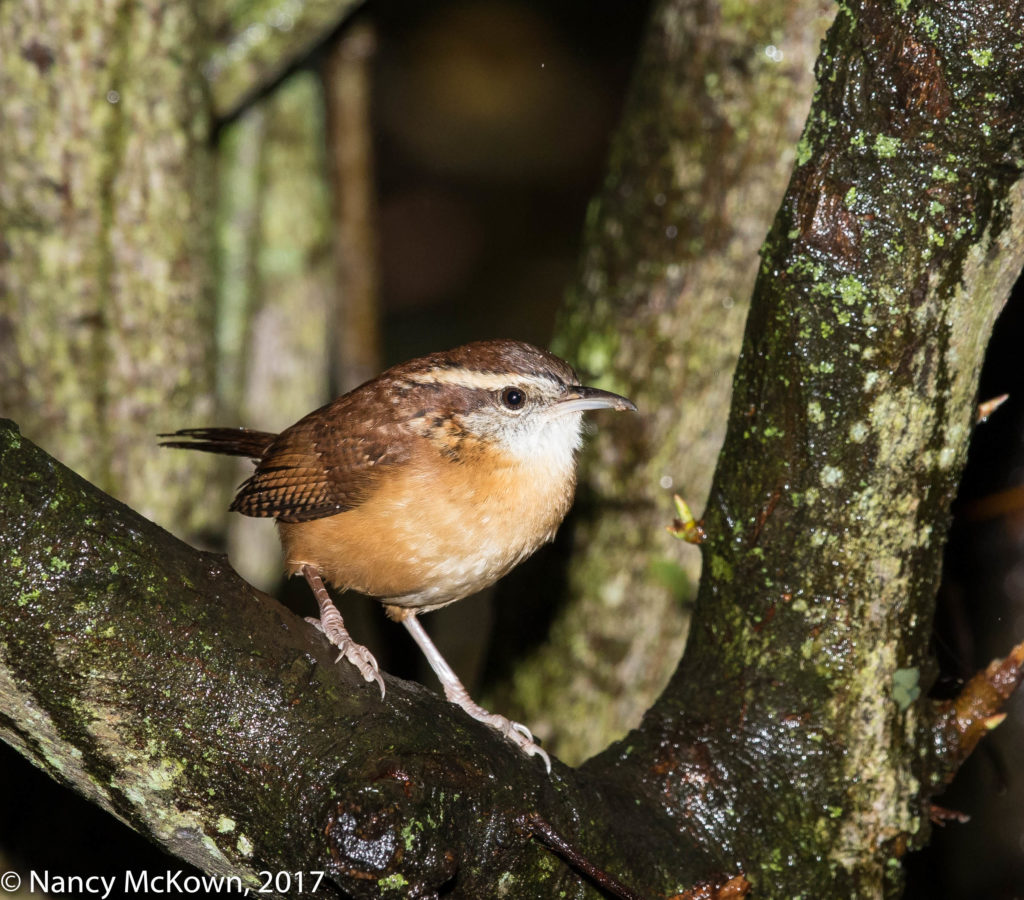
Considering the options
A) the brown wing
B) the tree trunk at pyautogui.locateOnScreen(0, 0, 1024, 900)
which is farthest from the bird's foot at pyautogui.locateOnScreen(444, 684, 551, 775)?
the brown wing

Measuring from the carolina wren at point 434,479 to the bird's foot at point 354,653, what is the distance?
20 millimetres

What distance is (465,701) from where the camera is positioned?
159 inches

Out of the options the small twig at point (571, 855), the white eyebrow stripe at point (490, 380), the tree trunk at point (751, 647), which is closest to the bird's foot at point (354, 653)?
the tree trunk at point (751, 647)

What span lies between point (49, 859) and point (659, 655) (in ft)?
8.11

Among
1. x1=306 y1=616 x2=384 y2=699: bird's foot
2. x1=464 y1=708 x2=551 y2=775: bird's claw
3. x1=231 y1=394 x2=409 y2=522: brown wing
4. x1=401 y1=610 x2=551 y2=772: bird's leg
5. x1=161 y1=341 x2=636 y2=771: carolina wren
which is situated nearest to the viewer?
x1=306 y1=616 x2=384 y2=699: bird's foot

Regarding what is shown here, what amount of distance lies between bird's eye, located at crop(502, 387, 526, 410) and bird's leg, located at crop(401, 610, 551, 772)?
970 mm

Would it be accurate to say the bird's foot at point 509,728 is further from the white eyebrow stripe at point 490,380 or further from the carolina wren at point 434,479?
the white eyebrow stripe at point 490,380

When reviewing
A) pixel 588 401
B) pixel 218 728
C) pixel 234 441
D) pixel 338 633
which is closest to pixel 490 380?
pixel 588 401

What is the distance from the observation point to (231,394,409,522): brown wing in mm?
3703

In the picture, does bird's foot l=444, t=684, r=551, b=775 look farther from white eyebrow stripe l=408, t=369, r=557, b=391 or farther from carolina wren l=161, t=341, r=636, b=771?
white eyebrow stripe l=408, t=369, r=557, b=391

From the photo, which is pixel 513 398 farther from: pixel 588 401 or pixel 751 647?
pixel 751 647

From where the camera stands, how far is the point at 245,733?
249 centimetres

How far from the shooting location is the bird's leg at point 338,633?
2.93 m

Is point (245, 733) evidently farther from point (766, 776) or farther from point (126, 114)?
point (126, 114)
